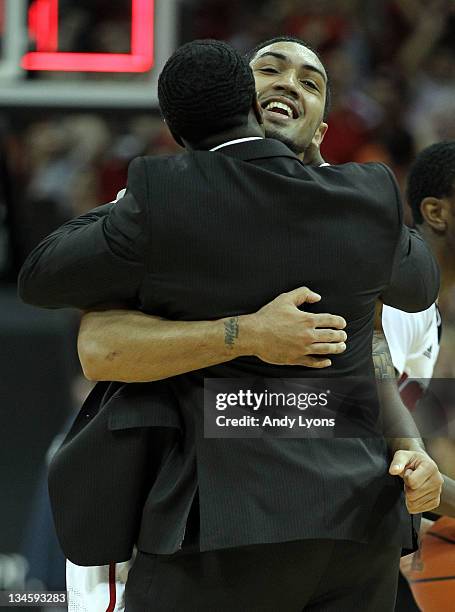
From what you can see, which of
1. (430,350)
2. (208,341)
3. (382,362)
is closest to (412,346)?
(430,350)

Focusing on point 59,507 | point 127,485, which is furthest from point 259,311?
point 59,507

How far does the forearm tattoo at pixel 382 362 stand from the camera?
6.75ft

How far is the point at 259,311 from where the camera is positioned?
68.8 inches

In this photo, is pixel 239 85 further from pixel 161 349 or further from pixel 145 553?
pixel 145 553

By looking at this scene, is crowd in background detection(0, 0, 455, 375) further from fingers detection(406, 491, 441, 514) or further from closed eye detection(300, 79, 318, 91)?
fingers detection(406, 491, 441, 514)

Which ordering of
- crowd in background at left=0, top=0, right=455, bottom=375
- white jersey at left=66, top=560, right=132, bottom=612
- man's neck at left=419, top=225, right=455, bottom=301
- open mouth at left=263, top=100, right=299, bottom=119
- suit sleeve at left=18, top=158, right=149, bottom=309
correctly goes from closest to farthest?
suit sleeve at left=18, top=158, right=149, bottom=309 → white jersey at left=66, top=560, right=132, bottom=612 → open mouth at left=263, top=100, right=299, bottom=119 → man's neck at left=419, top=225, right=455, bottom=301 → crowd in background at left=0, top=0, right=455, bottom=375

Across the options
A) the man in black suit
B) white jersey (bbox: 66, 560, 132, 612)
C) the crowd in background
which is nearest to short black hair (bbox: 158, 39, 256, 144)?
the man in black suit

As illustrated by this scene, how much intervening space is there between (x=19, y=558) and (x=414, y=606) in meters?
1.61

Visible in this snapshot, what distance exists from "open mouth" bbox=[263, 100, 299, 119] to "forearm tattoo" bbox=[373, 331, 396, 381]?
1.52 ft

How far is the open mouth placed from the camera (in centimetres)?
215

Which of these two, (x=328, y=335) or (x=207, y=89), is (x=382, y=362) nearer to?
(x=328, y=335)

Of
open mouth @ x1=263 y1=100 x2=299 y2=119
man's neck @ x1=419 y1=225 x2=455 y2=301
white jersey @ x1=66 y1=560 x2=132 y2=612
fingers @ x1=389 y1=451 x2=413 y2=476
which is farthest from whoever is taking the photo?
man's neck @ x1=419 y1=225 x2=455 y2=301

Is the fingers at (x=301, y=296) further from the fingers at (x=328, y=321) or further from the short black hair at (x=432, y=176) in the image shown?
the short black hair at (x=432, y=176)

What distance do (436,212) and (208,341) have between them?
4.22 feet
